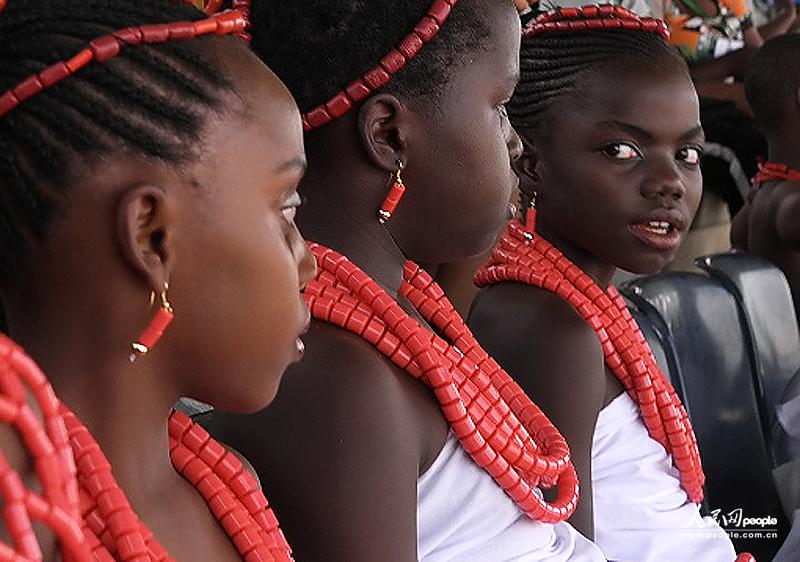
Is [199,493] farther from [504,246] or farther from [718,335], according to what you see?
[718,335]

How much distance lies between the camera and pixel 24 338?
879 millimetres

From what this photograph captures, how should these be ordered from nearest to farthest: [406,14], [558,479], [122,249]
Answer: [122,249] < [406,14] < [558,479]

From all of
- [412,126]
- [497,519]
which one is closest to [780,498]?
[497,519]

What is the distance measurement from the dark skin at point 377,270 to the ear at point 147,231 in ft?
0.96

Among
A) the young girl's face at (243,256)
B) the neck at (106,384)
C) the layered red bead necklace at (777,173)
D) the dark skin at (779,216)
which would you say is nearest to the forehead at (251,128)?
the young girl's face at (243,256)

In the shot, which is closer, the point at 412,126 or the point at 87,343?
the point at 87,343

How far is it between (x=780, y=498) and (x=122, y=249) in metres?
1.54

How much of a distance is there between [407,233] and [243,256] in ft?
1.29

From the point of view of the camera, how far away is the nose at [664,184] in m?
1.72

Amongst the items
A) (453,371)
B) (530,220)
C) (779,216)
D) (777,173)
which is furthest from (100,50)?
(777,173)

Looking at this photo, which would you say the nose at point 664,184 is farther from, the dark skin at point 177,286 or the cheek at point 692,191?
the dark skin at point 177,286

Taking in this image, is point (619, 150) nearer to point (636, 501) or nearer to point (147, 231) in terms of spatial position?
point (636, 501)

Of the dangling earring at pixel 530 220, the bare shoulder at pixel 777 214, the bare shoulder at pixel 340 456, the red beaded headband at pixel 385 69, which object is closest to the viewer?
the bare shoulder at pixel 340 456

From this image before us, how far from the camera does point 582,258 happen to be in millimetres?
1775
